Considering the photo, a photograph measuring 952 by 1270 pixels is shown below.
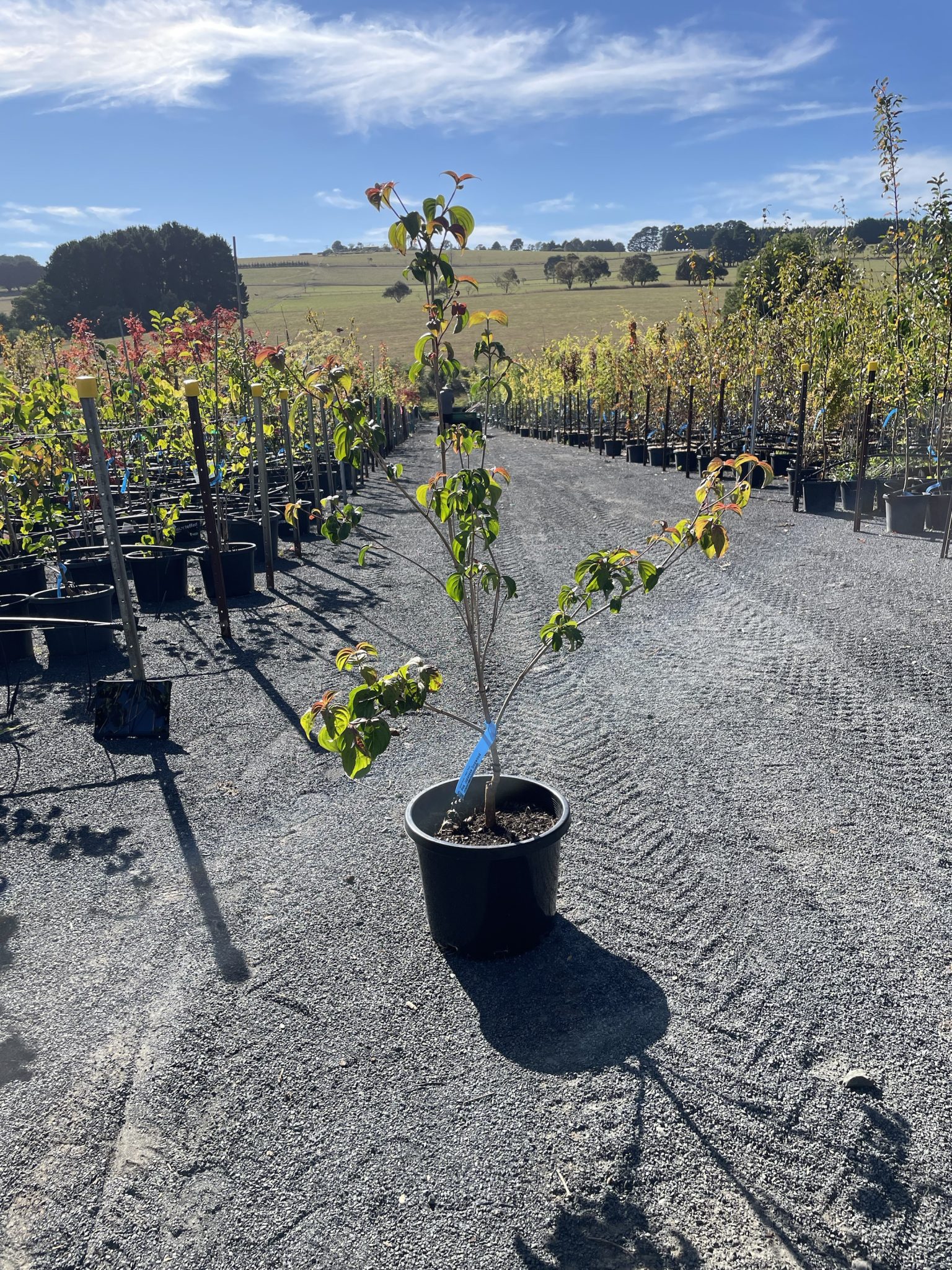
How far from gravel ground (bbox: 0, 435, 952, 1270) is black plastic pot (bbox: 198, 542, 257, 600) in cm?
288

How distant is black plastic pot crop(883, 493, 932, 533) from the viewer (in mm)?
10664

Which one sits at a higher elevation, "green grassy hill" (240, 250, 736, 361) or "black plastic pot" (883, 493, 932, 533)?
"green grassy hill" (240, 250, 736, 361)

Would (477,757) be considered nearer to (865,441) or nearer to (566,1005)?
(566,1005)

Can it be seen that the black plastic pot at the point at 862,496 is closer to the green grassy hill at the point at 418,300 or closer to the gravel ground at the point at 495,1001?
the gravel ground at the point at 495,1001

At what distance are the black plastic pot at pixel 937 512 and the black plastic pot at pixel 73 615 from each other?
32.9 ft

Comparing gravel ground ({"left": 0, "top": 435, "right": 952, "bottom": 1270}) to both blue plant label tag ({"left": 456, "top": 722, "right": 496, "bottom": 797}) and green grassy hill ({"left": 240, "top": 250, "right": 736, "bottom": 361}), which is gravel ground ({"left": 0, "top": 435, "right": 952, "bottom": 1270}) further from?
green grassy hill ({"left": 240, "top": 250, "right": 736, "bottom": 361})

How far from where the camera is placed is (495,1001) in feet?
9.21

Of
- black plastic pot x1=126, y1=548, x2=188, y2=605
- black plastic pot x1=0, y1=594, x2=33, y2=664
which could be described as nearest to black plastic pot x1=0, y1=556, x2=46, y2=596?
black plastic pot x1=0, y1=594, x2=33, y2=664

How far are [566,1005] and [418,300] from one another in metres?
68.3

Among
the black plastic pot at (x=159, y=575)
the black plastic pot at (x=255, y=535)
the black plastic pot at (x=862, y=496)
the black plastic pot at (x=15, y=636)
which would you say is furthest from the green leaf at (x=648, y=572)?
the black plastic pot at (x=862, y=496)

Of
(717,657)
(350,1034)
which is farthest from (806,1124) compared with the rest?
(717,657)

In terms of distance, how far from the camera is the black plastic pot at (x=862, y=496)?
39.1 ft

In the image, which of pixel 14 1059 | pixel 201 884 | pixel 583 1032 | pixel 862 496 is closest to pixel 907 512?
pixel 862 496

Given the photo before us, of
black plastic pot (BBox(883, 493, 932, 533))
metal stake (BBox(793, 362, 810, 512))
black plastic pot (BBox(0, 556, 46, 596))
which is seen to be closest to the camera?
black plastic pot (BBox(0, 556, 46, 596))
